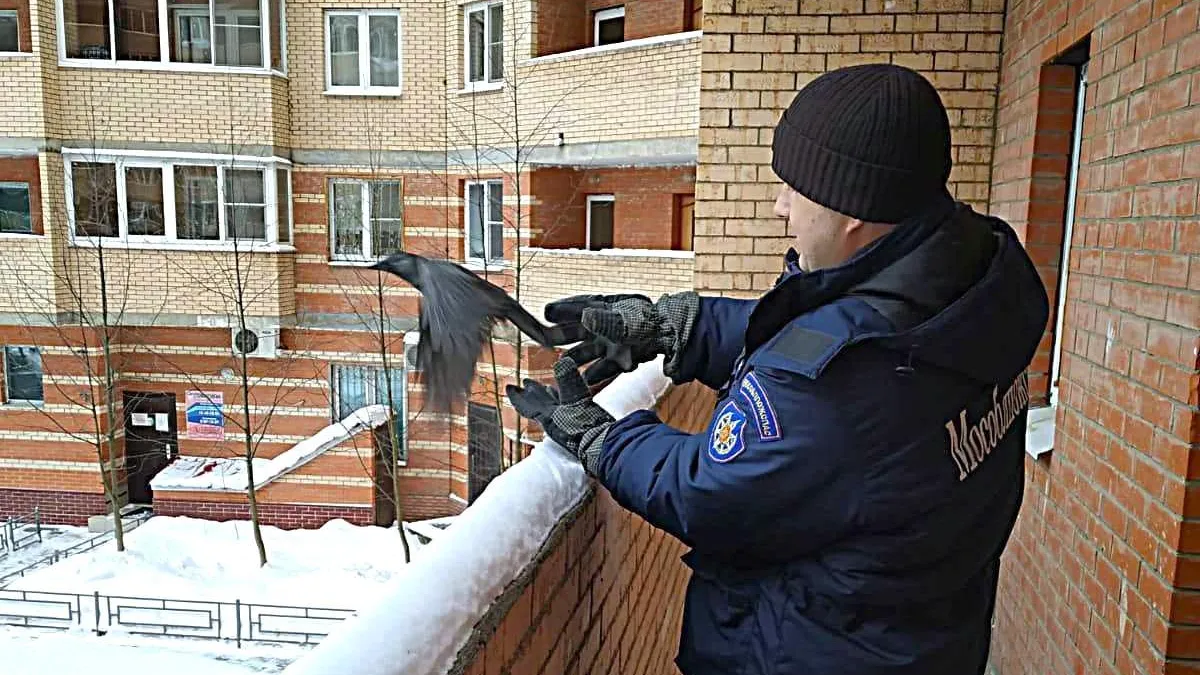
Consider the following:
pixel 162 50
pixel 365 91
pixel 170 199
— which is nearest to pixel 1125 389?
pixel 365 91

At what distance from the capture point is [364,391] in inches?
568

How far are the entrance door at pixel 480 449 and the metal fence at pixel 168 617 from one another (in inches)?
163

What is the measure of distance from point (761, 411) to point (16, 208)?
49.5 feet

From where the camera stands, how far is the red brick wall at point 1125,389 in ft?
6.54

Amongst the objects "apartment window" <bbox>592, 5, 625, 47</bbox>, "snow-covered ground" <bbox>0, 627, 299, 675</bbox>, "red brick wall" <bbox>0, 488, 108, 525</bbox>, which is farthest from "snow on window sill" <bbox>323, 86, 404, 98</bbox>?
"snow-covered ground" <bbox>0, 627, 299, 675</bbox>

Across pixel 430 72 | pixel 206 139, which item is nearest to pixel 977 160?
pixel 430 72

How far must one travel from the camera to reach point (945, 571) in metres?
1.49

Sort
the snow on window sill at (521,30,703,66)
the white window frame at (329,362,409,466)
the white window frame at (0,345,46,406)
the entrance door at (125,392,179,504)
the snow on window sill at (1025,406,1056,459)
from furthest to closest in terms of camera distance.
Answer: the entrance door at (125,392,179,504) < the white window frame at (329,362,409,466) < the white window frame at (0,345,46,406) < the snow on window sill at (521,30,703,66) < the snow on window sill at (1025,406,1056,459)

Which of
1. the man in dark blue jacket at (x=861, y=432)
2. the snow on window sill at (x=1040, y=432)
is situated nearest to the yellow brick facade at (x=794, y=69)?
the snow on window sill at (x=1040, y=432)

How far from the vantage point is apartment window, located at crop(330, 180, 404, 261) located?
1397 centimetres

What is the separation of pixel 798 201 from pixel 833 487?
1.82 ft

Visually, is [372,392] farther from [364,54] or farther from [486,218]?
[364,54]

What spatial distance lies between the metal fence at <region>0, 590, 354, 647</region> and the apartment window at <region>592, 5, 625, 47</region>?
28.6 ft

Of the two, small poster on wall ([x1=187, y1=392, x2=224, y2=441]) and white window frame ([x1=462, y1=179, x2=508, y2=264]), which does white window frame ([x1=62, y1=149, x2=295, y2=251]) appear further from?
white window frame ([x1=462, y1=179, x2=508, y2=264])
